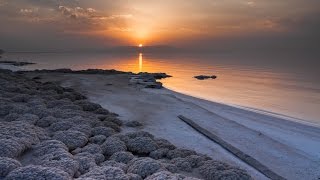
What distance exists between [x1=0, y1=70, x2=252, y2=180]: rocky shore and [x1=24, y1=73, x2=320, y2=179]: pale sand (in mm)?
2764

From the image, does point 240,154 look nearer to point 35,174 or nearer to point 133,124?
point 133,124

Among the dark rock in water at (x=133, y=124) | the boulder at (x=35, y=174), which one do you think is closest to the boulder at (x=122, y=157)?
the boulder at (x=35, y=174)

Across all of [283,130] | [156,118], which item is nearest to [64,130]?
[156,118]

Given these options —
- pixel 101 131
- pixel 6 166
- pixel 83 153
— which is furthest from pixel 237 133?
pixel 6 166

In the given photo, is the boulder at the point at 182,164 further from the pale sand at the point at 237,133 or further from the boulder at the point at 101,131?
the boulder at the point at 101,131

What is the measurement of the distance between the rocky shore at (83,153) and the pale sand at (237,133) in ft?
9.07

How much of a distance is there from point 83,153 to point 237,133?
1177cm

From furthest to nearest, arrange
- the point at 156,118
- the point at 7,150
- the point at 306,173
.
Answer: the point at 156,118, the point at 306,173, the point at 7,150

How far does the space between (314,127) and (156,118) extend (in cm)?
1278

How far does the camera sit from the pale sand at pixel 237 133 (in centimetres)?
1644

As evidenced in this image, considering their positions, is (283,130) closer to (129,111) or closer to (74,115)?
(129,111)

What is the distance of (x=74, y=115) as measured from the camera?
19281mm

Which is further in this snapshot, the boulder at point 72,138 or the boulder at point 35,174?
the boulder at point 72,138

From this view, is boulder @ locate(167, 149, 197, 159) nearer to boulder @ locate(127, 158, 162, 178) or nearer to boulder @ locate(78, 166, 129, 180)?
boulder @ locate(127, 158, 162, 178)
